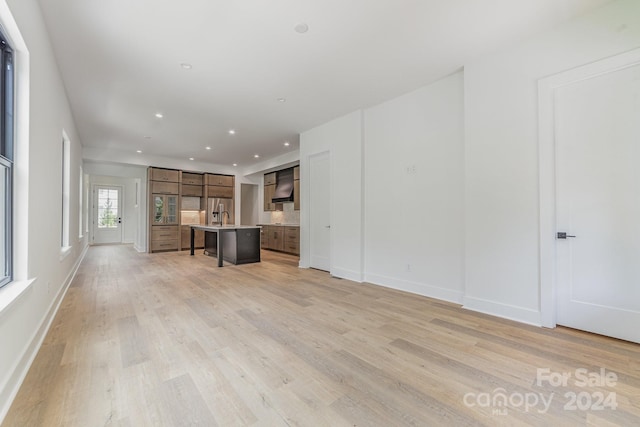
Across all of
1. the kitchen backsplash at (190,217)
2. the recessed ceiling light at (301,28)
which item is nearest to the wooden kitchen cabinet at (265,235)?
the kitchen backsplash at (190,217)

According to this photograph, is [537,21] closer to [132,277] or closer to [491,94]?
[491,94]

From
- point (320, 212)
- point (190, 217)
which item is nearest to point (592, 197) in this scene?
point (320, 212)

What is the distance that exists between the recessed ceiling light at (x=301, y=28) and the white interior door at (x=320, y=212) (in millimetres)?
2772

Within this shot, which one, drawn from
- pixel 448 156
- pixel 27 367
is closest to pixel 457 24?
pixel 448 156

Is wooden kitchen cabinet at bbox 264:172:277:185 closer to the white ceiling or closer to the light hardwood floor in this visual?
the white ceiling

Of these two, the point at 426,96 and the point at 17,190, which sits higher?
the point at 426,96

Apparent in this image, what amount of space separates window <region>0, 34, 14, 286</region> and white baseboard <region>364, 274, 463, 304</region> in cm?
399

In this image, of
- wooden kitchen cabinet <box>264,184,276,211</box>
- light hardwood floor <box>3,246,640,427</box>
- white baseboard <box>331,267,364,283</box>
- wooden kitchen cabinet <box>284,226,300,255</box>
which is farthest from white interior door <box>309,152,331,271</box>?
wooden kitchen cabinet <box>264,184,276,211</box>

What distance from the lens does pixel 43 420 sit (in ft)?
4.70

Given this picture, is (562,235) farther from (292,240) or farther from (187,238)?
(187,238)

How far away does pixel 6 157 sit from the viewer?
72.8 inches

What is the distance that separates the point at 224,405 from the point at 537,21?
3.97 m

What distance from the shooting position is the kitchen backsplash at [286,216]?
862 centimetres

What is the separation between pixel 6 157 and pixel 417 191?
4.05 metres
